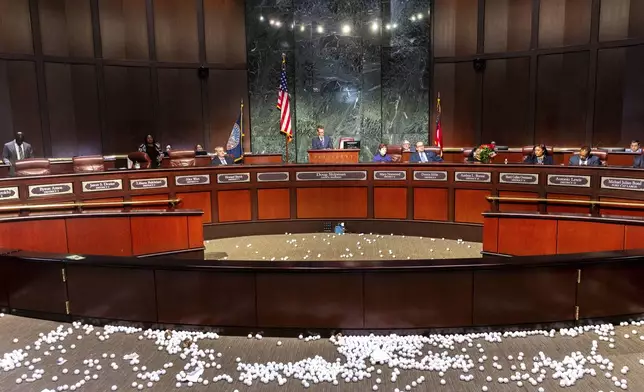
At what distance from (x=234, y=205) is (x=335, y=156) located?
6.88ft

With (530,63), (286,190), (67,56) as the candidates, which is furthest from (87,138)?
(530,63)

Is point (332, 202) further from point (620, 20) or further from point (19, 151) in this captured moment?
point (620, 20)

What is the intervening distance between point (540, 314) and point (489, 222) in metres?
2.37

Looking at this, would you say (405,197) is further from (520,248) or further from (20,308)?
(20,308)

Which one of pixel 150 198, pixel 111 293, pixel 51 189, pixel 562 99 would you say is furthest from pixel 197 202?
pixel 562 99

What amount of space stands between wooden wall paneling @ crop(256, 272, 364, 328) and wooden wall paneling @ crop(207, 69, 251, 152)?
9.57 m

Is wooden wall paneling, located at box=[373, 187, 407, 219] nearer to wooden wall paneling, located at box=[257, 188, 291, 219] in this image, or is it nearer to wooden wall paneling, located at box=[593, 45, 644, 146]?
wooden wall paneling, located at box=[257, 188, 291, 219]

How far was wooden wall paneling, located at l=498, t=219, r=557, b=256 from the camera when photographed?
548 centimetres

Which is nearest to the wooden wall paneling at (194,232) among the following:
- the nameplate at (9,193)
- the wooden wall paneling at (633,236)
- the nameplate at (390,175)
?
the nameplate at (9,193)

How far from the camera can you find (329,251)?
6785 mm

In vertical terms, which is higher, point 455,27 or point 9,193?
point 455,27

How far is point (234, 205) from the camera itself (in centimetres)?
800

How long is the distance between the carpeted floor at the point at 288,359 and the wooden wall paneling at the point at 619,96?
326 inches

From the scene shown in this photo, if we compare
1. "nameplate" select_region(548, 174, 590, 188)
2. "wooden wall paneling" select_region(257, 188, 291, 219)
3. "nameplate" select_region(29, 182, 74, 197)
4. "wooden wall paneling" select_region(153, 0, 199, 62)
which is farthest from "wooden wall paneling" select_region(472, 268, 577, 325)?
"wooden wall paneling" select_region(153, 0, 199, 62)
